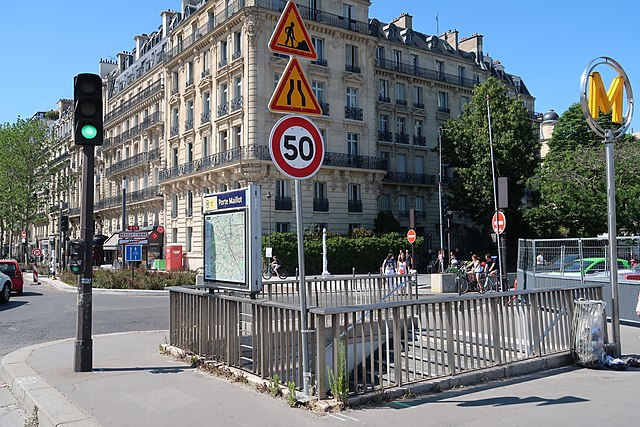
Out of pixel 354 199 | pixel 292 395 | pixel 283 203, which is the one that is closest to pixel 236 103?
pixel 283 203

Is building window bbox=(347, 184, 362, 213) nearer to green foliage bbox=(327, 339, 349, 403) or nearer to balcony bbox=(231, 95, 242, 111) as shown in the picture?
balcony bbox=(231, 95, 242, 111)

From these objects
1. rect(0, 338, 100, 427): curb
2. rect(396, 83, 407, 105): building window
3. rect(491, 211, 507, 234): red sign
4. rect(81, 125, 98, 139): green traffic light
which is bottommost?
rect(0, 338, 100, 427): curb

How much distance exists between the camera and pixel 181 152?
144 feet

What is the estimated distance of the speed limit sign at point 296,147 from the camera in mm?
5980

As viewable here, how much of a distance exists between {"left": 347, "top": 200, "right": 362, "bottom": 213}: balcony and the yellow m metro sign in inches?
1212

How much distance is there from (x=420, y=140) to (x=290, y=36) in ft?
140

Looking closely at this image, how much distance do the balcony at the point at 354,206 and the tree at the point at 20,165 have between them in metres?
35.3

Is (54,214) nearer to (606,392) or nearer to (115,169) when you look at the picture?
(115,169)

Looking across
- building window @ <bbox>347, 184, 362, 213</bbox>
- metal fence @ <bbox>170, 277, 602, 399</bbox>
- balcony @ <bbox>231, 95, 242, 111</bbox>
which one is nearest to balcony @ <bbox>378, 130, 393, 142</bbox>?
building window @ <bbox>347, 184, 362, 213</bbox>

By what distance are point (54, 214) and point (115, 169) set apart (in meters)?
19.0

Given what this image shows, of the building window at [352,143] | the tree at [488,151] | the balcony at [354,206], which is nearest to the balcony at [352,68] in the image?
the building window at [352,143]

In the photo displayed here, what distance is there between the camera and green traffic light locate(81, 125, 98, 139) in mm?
7949

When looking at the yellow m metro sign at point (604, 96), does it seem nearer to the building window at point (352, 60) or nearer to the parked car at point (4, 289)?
the parked car at point (4, 289)

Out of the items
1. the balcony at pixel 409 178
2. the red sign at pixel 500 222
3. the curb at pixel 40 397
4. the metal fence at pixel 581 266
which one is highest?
the balcony at pixel 409 178
